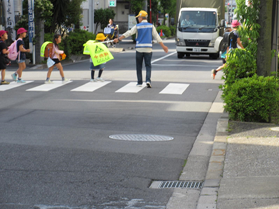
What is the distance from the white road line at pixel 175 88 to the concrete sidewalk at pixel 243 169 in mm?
5272

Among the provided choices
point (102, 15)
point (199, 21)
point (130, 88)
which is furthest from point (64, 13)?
point (102, 15)

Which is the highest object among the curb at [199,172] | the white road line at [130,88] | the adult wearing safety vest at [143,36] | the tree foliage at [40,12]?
the tree foliage at [40,12]

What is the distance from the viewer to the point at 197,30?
2745cm

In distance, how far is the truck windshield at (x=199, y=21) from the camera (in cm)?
2753

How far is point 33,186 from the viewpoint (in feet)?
17.8

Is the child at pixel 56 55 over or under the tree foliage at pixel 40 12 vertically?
under

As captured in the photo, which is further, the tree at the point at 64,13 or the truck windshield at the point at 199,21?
the truck windshield at the point at 199,21

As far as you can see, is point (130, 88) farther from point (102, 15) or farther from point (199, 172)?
point (102, 15)

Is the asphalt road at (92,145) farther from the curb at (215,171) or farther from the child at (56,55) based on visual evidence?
the child at (56,55)

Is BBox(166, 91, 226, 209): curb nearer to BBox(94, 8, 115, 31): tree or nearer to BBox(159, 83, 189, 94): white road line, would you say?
BBox(159, 83, 189, 94): white road line

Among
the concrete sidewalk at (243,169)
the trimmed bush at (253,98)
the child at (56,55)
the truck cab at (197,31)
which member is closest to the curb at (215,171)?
the concrete sidewalk at (243,169)

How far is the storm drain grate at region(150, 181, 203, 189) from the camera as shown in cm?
564

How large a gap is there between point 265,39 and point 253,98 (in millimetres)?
1164

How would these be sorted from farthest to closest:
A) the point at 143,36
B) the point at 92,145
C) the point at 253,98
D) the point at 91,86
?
the point at 91,86
the point at 143,36
the point at 253,98
the point at 92,145
